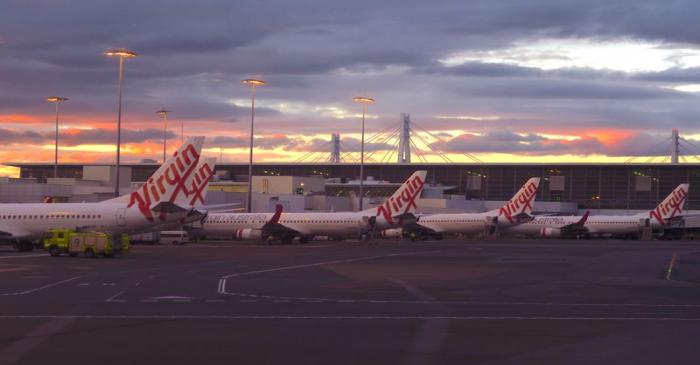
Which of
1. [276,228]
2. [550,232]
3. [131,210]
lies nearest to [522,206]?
[550,232]

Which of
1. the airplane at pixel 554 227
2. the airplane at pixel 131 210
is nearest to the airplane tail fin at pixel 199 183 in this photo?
the airplane at pixel 131 210

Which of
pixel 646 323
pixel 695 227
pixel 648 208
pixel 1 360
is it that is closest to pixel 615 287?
pixel 646 323

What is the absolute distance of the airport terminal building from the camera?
496 ft

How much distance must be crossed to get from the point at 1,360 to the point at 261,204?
85.9m

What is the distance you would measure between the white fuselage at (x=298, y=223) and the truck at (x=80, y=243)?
29.6 meters

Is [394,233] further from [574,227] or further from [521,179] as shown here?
[521,179]

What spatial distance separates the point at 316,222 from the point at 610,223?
Result: 143 ft

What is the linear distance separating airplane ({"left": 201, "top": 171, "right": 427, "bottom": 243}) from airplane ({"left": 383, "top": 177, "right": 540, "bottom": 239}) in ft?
48.2

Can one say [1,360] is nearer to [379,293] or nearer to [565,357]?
[565,357]

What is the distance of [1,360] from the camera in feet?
49.4

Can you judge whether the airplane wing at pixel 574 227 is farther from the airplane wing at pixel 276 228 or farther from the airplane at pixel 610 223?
the airplane wing at pixel 276 228

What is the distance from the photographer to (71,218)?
55.2 meters

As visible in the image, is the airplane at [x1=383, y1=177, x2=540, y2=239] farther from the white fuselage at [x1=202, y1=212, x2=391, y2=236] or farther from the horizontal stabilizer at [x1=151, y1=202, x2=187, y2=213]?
the horizontal stabilizer at [x1=151, y1=202, x2=187, y2=213]

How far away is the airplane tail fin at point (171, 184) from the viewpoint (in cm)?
5297
